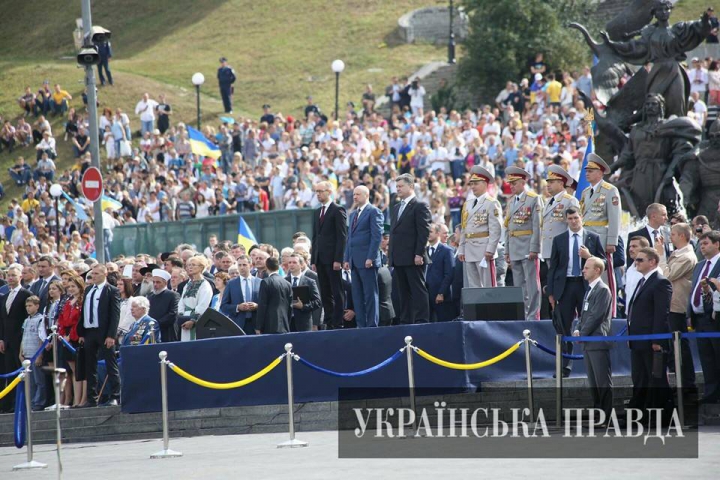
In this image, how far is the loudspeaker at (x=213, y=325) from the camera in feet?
51.6

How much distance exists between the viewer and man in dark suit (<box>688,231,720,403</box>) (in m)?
13.3

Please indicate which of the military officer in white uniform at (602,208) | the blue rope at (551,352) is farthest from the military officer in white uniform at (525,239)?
the blue rope at (551,352)

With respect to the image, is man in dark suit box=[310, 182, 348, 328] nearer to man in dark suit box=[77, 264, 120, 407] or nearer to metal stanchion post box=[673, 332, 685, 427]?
man in dark suit box=[77, 264, 120, 407]

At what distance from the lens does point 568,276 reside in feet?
47.9

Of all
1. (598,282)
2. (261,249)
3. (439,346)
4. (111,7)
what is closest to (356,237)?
(261,249)

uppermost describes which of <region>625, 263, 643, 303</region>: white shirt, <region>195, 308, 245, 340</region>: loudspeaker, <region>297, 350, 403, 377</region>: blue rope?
<region>625, 263, 643, 303</region>: white shirt

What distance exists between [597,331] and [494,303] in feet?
5.82

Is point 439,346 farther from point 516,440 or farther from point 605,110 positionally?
point 605,110

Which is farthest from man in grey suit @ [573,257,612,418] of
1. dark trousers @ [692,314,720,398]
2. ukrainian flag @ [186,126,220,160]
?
ukrainian flag @ [186,126,220,160]

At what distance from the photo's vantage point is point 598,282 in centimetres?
1320

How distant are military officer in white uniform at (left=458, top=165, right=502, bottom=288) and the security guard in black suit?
30.5 metres

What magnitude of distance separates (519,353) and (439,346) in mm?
937

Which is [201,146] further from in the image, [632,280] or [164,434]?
[632,280]

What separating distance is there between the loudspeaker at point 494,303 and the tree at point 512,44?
91.1 ft
